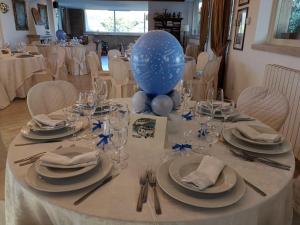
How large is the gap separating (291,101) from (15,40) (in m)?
7.73

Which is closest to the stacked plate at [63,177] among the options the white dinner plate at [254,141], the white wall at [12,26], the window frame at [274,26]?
the white dinner plate at [254,141]

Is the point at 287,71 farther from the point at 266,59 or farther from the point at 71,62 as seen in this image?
the point at 71,62

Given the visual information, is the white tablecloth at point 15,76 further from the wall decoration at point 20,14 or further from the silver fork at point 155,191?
the wall decoration at point 20,14

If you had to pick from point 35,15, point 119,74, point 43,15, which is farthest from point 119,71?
point 43,15

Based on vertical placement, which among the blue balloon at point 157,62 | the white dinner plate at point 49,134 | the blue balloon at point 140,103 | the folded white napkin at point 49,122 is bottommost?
the white dinner plate at point 49,134

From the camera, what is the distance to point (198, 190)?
0.74 m

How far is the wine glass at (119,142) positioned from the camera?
962 millimetres

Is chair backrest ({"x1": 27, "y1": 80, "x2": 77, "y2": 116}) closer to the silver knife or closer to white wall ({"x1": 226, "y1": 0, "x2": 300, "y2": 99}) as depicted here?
the silver knife

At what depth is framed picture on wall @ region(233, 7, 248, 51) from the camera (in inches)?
147

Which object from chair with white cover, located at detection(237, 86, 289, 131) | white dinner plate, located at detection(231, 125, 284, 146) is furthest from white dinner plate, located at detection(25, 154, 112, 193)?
chair with white cover, located at detection(237, 86, 289, 131)

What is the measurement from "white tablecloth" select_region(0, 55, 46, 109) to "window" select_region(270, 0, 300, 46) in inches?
155

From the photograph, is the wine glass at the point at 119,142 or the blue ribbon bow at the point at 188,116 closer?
the wine glass at the point at 119,142

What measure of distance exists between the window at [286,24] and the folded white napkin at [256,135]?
6.50ft

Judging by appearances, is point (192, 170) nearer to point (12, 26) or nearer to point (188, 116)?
point (188, 116)
